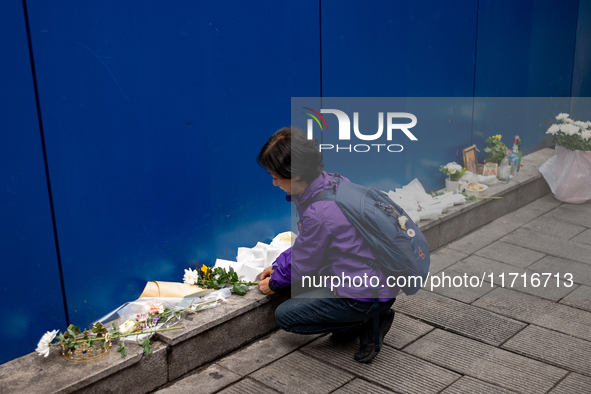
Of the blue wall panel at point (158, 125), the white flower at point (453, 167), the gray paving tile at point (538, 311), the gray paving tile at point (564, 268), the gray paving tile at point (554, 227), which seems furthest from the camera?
the white flower at point (453, 167)

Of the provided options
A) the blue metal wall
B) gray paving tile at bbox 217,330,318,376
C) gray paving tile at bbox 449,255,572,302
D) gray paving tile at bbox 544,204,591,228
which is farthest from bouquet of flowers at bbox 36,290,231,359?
gray paving tile at bbox 544,204,591,228

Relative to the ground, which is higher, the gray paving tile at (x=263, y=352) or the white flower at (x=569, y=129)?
the white flower at (x=569, y=129)

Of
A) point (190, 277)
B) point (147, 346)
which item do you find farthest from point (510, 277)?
point (147, 346)

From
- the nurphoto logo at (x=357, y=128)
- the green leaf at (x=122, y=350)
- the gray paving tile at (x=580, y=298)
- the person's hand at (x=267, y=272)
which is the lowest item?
the gray paving tile at (x=580, y=298)

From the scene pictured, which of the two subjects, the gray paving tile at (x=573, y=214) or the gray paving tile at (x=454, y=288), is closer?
the gray paving tile at (x=454, y=288)

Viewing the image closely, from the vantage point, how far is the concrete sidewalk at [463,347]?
3.20 meters

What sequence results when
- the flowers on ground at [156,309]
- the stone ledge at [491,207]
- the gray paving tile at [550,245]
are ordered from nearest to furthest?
the flowers on ground at [156,309]
the gray paving tile at [550,245]
the stone ledge at [491,207]

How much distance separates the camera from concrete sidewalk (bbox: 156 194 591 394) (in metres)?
3.20

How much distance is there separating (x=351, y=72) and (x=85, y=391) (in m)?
3.06

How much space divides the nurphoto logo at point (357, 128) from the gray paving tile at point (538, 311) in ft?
5.12

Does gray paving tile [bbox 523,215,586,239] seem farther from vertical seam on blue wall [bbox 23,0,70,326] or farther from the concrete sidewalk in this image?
vertical seam on blue wall [bbox 23,0,70,326]

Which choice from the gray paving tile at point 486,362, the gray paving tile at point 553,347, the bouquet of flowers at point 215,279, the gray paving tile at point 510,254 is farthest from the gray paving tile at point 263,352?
the gray paving tile at point 510,254

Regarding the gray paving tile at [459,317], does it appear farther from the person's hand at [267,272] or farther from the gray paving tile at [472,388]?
the person's hand at [267,272]

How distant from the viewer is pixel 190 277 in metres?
3.71
